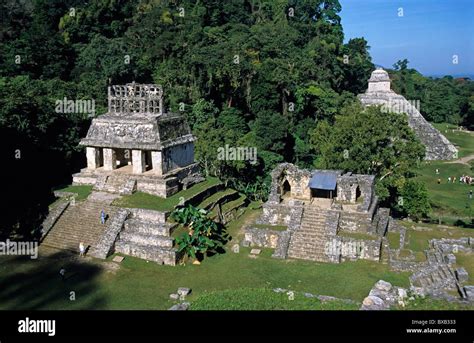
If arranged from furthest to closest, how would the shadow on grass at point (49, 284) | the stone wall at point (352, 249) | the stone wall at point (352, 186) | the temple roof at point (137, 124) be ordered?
the temple roof at point (137, 124) < the stone wall at point (352, 186) < the stone wall at point (352, 249) < the shadow on grass at point (49, 284)

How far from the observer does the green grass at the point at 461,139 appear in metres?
56.8

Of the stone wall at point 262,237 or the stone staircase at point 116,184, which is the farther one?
the stone staircase at point 116,184

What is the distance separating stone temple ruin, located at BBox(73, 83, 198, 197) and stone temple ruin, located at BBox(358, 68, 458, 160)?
107ft

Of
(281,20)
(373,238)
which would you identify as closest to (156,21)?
(281,20)

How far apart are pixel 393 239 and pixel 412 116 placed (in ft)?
122

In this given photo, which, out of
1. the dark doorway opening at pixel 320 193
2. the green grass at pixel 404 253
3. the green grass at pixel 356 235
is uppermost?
the dark doorway opening at pixel 320 193

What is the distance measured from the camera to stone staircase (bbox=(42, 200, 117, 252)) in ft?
68.8

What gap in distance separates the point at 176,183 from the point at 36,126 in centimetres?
941

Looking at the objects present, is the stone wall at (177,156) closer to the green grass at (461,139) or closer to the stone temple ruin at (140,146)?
the stone temple ruin at (140,146)

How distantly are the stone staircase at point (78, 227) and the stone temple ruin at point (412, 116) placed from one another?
37507mm

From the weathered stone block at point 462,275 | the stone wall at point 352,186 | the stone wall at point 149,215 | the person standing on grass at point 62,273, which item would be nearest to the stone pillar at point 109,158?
the stone wall at point 149,215

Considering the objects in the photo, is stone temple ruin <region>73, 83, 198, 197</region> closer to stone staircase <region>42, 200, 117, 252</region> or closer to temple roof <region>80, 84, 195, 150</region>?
temple roof <region>80, 84, 195, 150</region>

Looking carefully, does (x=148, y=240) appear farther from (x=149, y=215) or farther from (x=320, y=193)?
(x=320, y=193)

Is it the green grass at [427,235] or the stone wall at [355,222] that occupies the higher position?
the stone wall at [355,222]
